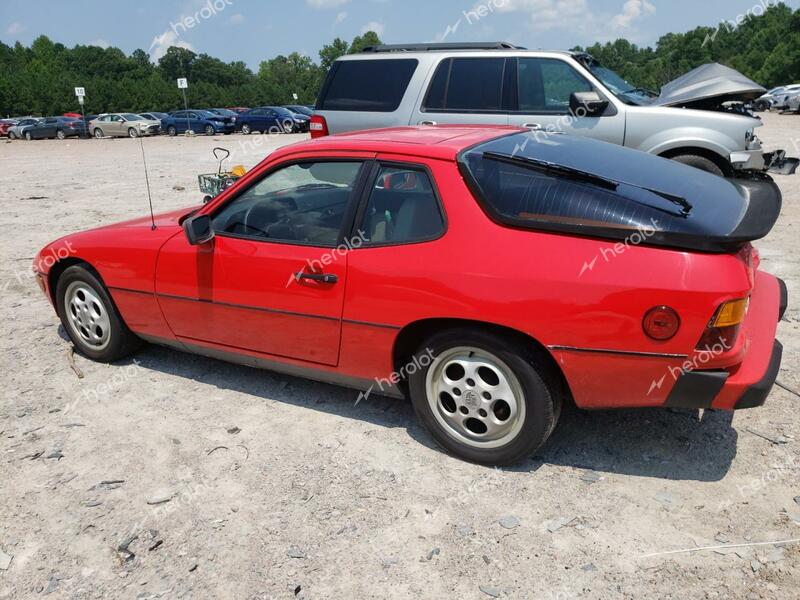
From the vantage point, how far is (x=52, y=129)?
37781 millimetres

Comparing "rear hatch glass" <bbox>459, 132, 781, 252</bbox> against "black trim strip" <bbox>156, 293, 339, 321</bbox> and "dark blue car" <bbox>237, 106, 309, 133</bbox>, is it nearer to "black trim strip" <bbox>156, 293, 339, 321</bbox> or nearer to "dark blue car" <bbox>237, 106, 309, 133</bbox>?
"black trim strip" <bbox>156, 293, 339, 321</bbox>

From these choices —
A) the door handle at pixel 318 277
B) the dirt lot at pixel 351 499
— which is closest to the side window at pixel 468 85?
the dirt lot at pixel 351 499

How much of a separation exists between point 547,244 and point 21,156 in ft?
90.0

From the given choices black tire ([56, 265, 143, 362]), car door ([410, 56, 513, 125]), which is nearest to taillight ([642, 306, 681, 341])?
black tire ([56, 265, 143, 362])

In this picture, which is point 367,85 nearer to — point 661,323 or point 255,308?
point 255,308

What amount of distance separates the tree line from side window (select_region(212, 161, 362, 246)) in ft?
93.7

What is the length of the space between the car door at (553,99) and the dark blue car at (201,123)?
1239 inches

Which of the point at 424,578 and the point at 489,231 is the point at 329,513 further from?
the point at 489,231

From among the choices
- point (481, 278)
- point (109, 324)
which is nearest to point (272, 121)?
point (109, 324)

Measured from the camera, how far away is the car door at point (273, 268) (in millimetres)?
3408

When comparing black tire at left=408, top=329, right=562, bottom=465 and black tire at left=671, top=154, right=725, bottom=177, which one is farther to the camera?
black tire at left=671, top=154, right=725, bottom=177

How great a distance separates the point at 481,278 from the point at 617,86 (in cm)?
557

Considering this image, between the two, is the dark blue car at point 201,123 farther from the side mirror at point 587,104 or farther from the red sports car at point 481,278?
the red sports car at point 481,278

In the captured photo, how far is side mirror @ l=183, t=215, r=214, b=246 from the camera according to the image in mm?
3637
